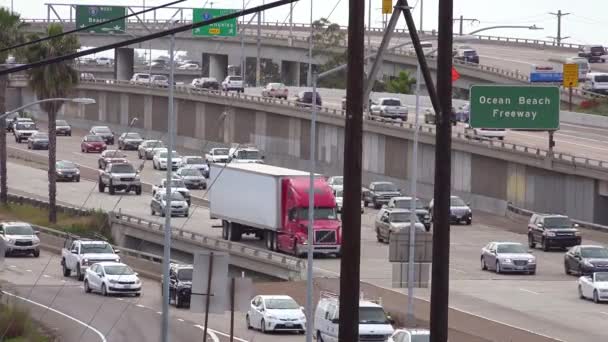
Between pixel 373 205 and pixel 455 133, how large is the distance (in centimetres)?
966

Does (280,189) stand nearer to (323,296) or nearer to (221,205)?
(221,205)

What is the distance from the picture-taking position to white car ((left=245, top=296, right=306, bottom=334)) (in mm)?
43062

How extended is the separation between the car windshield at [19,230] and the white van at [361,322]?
24.9 meters

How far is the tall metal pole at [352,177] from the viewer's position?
17203 millimetres

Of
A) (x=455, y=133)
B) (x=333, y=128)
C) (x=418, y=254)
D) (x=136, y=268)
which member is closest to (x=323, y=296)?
(x=418, y=254)

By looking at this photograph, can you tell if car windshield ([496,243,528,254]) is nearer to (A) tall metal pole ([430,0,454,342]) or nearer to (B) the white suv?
(A) tall metal pole ([430,0,454,342])

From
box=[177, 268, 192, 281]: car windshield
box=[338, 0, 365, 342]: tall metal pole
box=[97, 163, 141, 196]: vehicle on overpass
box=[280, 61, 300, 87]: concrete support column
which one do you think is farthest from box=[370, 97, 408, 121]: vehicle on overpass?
box=[338, 0, 365, 342]: tall metal pole

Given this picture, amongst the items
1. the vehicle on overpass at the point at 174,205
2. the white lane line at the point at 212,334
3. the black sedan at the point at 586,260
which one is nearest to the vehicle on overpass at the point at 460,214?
the vehicle on overpass at the point at 174,205

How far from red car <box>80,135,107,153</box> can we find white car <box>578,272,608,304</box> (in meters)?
64.2

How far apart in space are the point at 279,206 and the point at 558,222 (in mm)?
12325

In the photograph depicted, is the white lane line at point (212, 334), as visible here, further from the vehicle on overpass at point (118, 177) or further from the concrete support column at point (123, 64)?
the concrete support column at point (123, 64)

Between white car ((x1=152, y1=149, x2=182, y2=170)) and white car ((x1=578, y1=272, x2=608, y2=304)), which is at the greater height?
white car ((x1=152, y1=149, x2=182, y2=170))

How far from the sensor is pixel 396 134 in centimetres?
9350

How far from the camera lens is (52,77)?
77188 mm
